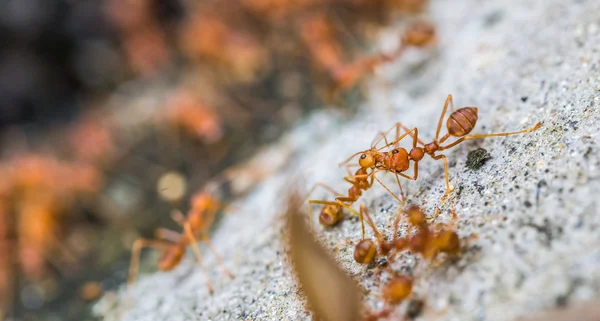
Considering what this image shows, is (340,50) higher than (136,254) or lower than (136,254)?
higher

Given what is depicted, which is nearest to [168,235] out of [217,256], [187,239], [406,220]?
[187,239]

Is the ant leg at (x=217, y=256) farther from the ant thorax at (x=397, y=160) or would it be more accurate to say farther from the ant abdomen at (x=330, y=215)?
the ant thorax at (x=397, y=160)

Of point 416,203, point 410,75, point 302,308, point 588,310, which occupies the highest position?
point 410,75

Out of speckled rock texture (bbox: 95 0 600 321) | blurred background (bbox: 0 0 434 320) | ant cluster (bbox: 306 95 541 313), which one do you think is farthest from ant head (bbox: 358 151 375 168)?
blurred background (bbox: 0 0 434 320)

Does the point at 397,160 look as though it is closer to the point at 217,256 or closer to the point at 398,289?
the point at 398,289

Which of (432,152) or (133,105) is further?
(133,105)

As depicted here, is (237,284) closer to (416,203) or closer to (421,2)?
(416,203)

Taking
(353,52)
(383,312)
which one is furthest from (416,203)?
(353,52)
